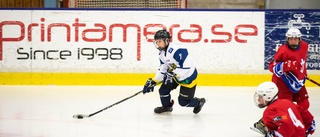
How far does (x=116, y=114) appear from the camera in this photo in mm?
7496

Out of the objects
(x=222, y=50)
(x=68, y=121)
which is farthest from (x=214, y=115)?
(x=222, y=50)

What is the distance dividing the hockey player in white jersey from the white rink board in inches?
124

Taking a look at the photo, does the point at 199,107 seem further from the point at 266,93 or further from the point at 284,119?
the point at 284,119

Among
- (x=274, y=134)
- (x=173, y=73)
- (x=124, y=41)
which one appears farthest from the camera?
(x=124, y=41)

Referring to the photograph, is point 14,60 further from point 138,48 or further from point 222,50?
point 222,50

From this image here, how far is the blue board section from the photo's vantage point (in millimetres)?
10625

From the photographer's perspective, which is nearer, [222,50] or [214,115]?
[214,115]

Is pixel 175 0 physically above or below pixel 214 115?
above

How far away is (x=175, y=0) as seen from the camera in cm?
1195

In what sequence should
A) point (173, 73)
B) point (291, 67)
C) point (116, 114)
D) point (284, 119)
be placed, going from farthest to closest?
point (116, 114), point (173, 73), point (291, 67), point (284, 119)

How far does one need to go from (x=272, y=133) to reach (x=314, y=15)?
615 cm

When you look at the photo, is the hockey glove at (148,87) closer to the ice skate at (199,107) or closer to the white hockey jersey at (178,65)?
the white hockey jersey at (178,65)

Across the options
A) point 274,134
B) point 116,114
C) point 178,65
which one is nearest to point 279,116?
point 274,134

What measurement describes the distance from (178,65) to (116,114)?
90 centimetres
